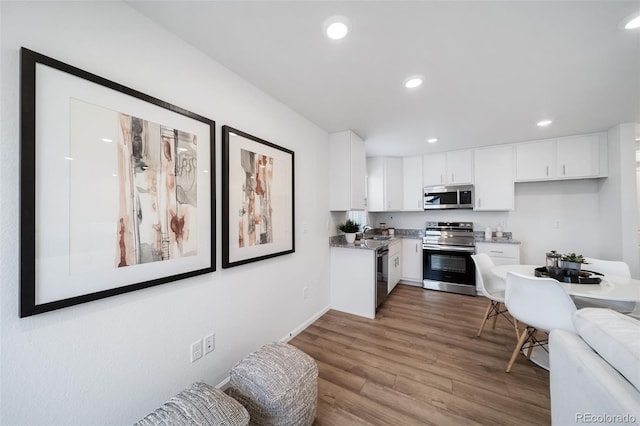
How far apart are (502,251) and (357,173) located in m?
2.54

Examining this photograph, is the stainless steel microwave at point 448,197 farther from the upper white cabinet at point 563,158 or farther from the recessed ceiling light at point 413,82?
the recessed ceiling light at point 413,82

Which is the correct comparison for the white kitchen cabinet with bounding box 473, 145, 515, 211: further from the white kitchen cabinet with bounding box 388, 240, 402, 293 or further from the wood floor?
the wood floor

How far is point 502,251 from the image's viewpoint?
3.47 metres

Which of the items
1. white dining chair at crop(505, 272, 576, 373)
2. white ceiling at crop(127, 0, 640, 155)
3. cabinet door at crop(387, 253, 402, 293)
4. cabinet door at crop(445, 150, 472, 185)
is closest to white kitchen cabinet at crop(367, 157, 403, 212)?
cabinet door at crop(445, 150, 472, 185)

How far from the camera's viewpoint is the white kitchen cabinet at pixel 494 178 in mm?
3551

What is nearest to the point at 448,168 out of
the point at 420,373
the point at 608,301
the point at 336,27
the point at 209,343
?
the point at 608,301

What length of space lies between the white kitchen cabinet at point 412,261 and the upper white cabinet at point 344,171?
5.39 ft

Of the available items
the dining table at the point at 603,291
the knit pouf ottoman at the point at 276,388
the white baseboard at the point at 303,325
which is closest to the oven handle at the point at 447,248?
the dining table at the point at 603,291

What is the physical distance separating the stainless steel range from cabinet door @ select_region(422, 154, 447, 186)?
0.84m

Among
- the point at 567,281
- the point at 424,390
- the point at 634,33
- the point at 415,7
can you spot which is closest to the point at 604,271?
the point at 567,281

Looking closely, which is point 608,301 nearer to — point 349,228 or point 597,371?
point 597,371

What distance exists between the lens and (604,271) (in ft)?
7.52

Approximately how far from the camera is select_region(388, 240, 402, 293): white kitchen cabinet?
3.52 meters

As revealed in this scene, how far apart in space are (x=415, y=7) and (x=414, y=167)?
10.9 ft
